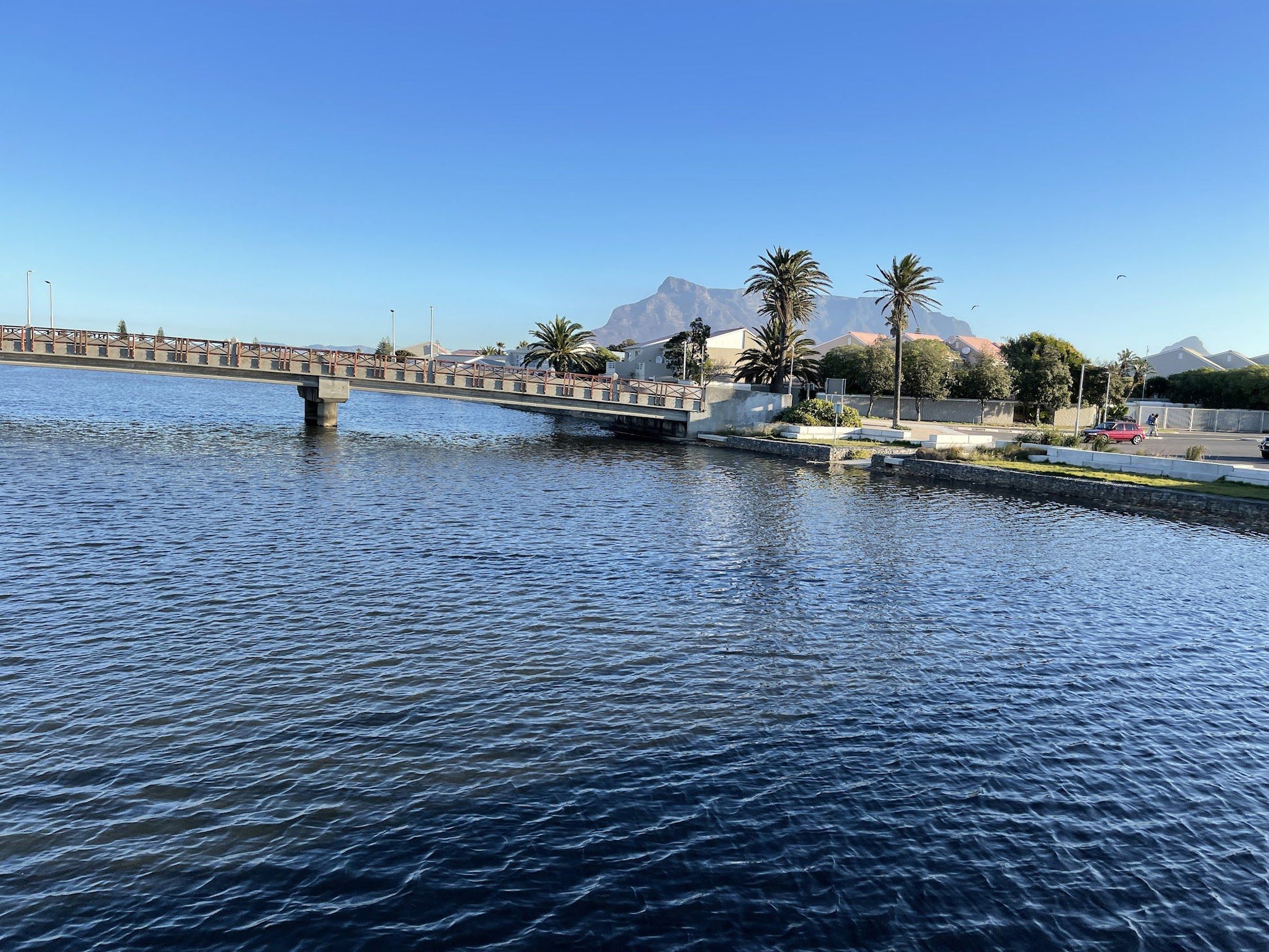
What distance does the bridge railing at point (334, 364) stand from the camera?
2046 inches

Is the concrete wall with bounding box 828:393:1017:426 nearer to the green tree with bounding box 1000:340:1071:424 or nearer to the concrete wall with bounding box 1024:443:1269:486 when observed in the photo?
the green tree with bounding box 1000:340:1071:424

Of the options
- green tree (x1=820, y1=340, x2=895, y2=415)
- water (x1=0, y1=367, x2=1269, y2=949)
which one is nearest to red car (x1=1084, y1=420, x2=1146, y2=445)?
green tree (x1=820, y1=340, x2=895, y2=415)

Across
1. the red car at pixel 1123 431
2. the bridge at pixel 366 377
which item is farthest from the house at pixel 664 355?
the red car at pixel 1123 431

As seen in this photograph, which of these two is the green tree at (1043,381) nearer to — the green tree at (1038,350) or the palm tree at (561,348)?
the green tree at (1038,350)

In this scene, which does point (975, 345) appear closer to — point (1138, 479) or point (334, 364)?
point (1138, 479)

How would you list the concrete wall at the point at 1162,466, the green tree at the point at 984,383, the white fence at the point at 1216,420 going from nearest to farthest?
the concrete wall at the point at 1162,466 → the green tree at the point at 984,383 → the white fence at the point at 1216,420

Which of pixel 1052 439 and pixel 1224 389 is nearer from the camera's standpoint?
pixel 1052 439

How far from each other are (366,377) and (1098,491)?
158 feet

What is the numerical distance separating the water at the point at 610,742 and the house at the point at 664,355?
94590 millimetres

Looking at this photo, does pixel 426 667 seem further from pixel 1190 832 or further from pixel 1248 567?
pixel 1248 567

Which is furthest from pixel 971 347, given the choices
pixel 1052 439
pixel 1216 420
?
pixel 1052 439

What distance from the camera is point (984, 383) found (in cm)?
8175

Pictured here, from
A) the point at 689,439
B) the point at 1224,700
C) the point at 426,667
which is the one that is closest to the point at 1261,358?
the point at 689,439

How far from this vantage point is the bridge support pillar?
5847 centimetres
